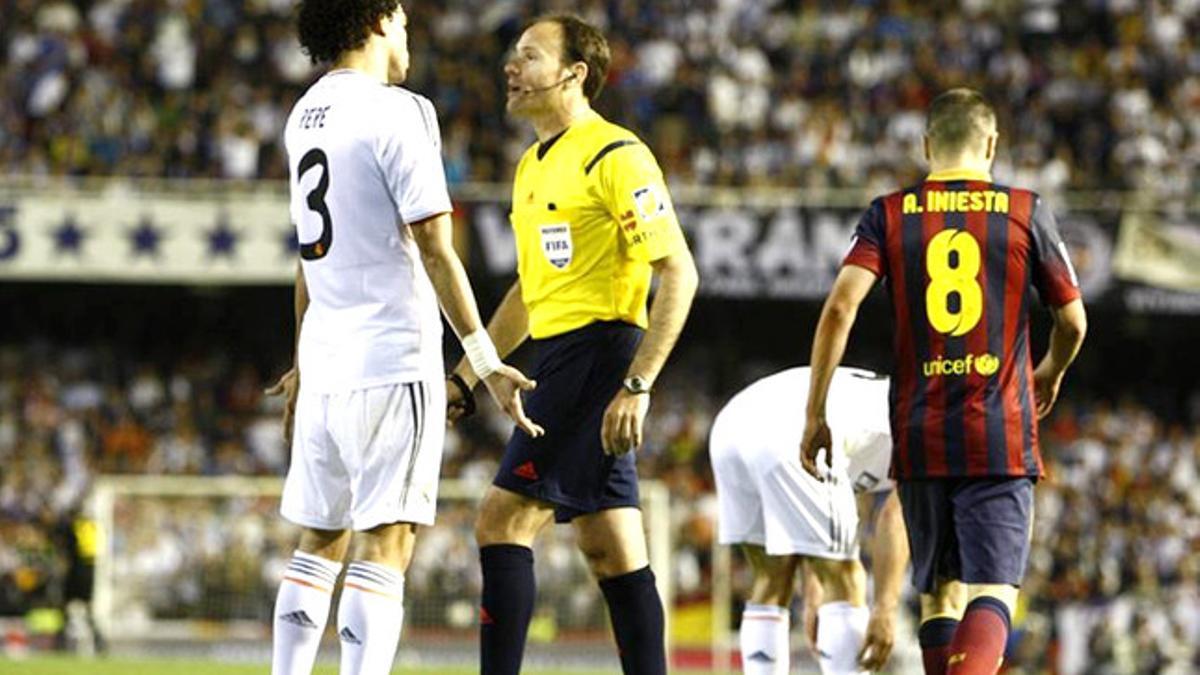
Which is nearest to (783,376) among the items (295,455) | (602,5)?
(295,455)

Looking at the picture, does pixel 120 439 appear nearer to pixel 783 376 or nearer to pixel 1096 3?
pixel 1096 3

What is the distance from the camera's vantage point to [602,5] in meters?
26.1

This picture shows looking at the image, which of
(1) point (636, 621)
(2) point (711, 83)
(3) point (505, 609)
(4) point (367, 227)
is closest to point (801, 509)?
(1) point (636, 621)

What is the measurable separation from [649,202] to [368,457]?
1.28 metres

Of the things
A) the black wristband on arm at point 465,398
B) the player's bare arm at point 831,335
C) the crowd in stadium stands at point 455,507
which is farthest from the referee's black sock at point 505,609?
the crowd in stadium stands at point 455,507

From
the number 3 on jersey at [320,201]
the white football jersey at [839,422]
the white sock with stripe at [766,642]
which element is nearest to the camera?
the number 3 on jersey at [320,201]

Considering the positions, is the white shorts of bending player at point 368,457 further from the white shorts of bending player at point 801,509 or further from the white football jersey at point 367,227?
the white shorts of bending player at point 801,509

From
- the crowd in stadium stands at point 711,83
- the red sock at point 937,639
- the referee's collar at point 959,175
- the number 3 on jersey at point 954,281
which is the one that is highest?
the crowd in stadium stands at point 711,83

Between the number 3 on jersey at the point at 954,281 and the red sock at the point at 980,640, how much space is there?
820mm

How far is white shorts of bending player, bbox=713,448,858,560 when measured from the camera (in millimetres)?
8125

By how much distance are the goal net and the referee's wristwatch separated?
34.3 feet

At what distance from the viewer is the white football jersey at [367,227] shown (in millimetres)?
6145

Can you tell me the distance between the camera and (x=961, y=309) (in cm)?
678

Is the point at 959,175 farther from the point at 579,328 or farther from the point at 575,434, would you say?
the point at 575,434
